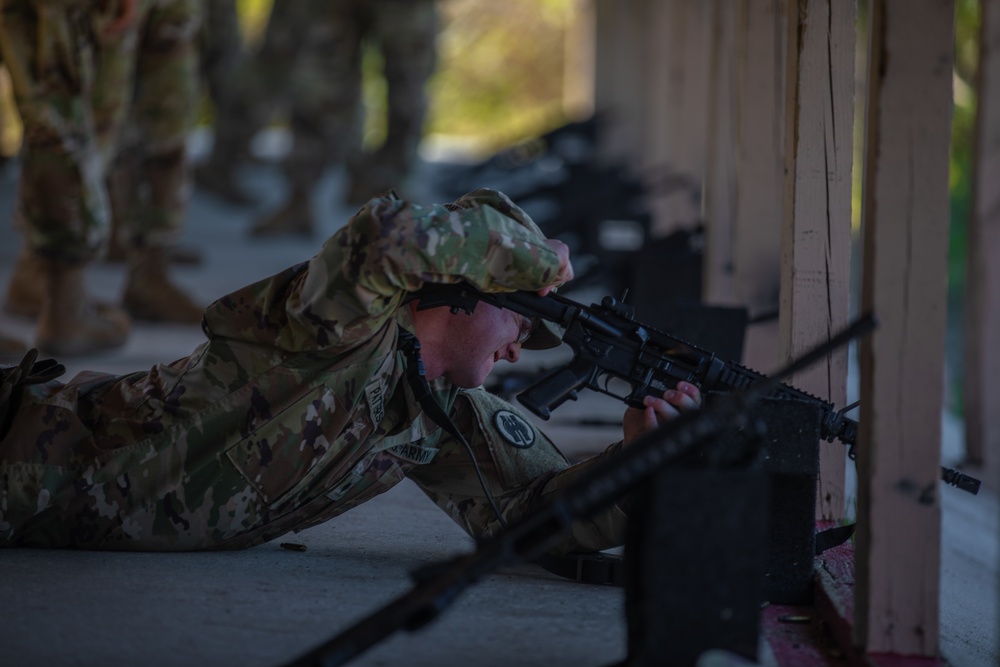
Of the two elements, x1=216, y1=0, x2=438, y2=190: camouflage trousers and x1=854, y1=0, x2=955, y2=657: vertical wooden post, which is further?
x1=216, y1=0, x2=438, y2=190: camouflage trousers

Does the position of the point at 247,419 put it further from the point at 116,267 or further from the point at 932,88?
the point at 116,267

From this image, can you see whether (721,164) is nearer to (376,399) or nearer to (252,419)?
(376,399)

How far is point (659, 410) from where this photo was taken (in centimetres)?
235

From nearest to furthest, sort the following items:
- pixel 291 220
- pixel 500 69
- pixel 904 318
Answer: pixel 904 318 < pixel 291 220 < pixel 500 69

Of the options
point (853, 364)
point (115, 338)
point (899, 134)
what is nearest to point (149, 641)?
point (899, 134)

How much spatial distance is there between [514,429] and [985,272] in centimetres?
320

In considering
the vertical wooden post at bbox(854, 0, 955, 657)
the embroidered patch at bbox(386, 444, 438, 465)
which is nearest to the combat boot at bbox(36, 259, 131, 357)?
the embroidered patch at bbox(386, 444, 438, 465)

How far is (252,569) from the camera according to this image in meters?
2.38

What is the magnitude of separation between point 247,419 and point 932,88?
1289 mm

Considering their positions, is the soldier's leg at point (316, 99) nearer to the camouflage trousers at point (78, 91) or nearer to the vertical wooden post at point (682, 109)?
the vertical wooden post at point (682, 109)

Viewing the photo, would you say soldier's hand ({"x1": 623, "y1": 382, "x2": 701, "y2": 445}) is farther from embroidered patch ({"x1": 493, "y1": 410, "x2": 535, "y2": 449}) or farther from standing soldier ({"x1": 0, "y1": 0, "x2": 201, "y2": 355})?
standing soldier ({"x1": 0, "y1": 0, "x2": 201, "y2": 355})

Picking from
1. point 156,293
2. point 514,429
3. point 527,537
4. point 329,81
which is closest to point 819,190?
point 514,429

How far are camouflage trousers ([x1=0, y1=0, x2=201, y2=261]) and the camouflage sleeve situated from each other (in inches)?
84.3

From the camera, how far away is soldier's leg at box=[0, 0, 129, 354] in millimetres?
4016
